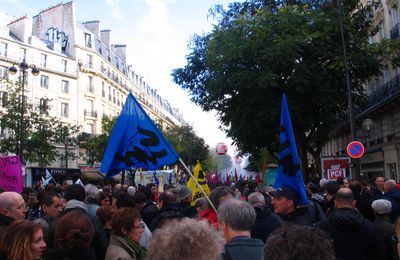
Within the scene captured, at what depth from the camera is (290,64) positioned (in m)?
20.3

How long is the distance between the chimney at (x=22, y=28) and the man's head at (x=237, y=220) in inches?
1986

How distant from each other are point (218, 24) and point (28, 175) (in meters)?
23.2

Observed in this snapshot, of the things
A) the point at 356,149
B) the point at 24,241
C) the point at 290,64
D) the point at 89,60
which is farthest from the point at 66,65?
the point at 24,241

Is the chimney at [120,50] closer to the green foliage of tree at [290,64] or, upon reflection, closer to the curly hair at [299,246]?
the green foliage of tree at [290,64]

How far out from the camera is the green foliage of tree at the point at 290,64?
19812 mm

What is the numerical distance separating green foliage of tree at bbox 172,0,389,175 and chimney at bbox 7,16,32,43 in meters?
33.7

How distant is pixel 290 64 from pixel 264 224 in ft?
53.6

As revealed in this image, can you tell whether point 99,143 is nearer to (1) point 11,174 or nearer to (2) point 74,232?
(1) point 11,174

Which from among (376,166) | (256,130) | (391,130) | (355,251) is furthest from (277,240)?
(376,166)

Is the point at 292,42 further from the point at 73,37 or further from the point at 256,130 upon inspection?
the point at 73,37

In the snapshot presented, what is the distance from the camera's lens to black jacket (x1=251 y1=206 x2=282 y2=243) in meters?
4.94

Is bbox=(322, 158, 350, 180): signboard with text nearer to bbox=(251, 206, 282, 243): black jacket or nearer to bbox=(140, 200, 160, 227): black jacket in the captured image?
bbox=(140, 200, 160, 227): black jacket

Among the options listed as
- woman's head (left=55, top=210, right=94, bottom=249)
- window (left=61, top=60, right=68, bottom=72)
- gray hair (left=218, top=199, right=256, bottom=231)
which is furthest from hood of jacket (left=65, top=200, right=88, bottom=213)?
window (left=61, top=60, right=68, bottom=72)

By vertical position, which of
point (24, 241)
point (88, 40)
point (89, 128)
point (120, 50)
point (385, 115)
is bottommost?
point (24, 241)
